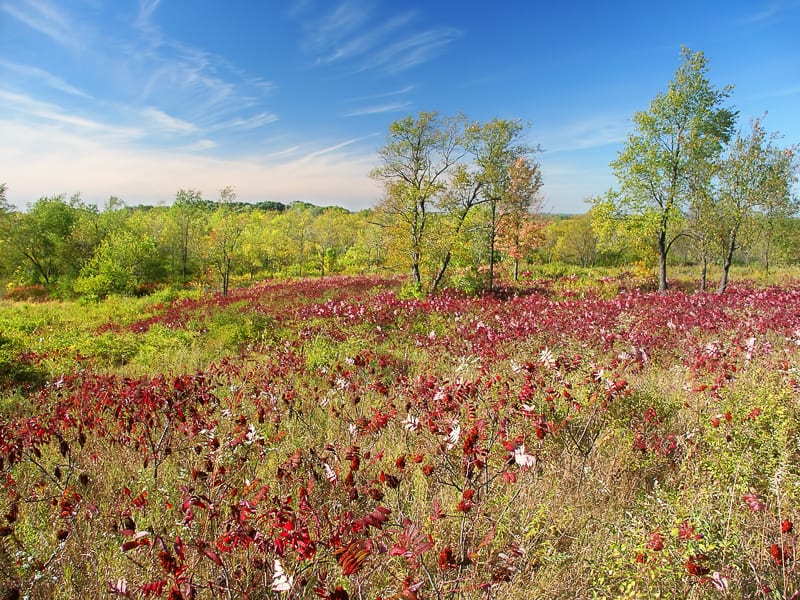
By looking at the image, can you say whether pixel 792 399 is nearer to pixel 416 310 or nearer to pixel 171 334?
pixel 416 310

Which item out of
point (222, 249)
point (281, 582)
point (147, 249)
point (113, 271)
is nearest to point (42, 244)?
point (147, 249)

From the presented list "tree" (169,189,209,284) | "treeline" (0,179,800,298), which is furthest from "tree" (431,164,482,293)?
"tree" (169,189,209,284)

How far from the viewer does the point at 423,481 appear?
11.1 ft

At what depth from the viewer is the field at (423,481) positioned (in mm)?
2109

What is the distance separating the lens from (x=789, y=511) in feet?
9.02

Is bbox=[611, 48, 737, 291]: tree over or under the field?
over

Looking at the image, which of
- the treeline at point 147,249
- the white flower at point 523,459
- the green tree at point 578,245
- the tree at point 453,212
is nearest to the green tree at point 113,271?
the treeline at point 147,249

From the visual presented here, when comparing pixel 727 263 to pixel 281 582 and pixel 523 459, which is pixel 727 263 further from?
pixel 281 582

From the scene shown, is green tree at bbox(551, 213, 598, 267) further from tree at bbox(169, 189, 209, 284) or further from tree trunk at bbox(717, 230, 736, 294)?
tree at bbox(169, 189, 209, 284)

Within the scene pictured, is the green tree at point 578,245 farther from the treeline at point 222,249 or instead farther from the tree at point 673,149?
the tree at point 673,149

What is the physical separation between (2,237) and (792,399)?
52.0 m

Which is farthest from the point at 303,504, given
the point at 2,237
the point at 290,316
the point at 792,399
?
the point at 2,237

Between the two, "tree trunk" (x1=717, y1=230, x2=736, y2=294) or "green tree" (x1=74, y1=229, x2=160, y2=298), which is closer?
"tree trunk" (x1=717, y1=230, x2=736, y2=294)

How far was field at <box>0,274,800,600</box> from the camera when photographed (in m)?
2.11
